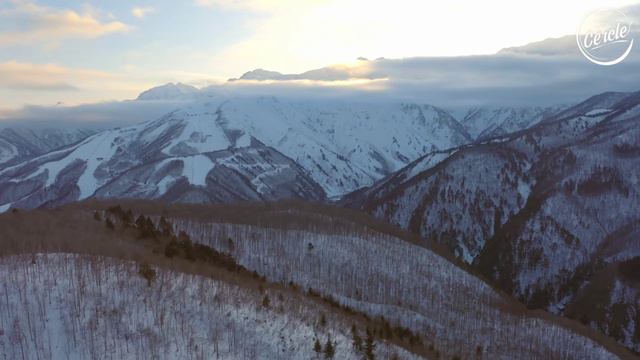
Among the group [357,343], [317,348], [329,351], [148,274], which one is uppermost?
[148,274]

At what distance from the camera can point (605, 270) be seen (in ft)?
525

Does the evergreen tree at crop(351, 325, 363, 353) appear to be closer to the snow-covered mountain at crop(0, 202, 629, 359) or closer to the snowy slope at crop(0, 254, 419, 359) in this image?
the snow-covered mountain at crop(0, 202, 629, 359)

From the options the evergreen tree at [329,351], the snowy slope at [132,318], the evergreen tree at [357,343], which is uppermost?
the snowy slope at [132,318]

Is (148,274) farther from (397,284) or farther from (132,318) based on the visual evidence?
(397,284)

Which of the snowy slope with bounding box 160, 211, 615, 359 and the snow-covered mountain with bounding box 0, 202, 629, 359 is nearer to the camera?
the snow-covered mountain with bounding box 0, 202, 629, 359

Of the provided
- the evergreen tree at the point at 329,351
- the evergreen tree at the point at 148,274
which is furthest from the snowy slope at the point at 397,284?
the evergreen tree at the point at 148,274

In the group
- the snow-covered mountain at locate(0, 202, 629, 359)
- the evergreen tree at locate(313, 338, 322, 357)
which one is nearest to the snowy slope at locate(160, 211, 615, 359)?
the snow-covered mountain at locate(0, 202, 629, 359)

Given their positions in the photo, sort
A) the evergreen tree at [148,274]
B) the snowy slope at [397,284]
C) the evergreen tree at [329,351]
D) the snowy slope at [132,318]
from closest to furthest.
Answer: the snowy slope at [132,318] → the evergreen tree at [329,351] → the evergreen tree at [148,274] → the snowy slope at [397,284]

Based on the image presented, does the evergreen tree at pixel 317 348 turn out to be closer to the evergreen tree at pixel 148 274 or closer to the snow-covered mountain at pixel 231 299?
the snow-covered mountain at pixel 231 299

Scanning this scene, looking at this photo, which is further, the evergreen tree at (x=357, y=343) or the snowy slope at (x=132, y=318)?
the evergreen tree at (x=357, y=343)

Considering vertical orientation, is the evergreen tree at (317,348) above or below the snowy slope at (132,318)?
below

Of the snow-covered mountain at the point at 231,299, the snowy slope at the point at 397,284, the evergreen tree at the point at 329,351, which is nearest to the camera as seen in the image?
the snow-covered mountain at the point at 231,299

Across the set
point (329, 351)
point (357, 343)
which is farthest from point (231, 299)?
point (357, 343)

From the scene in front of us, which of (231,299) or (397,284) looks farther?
(397,284)
